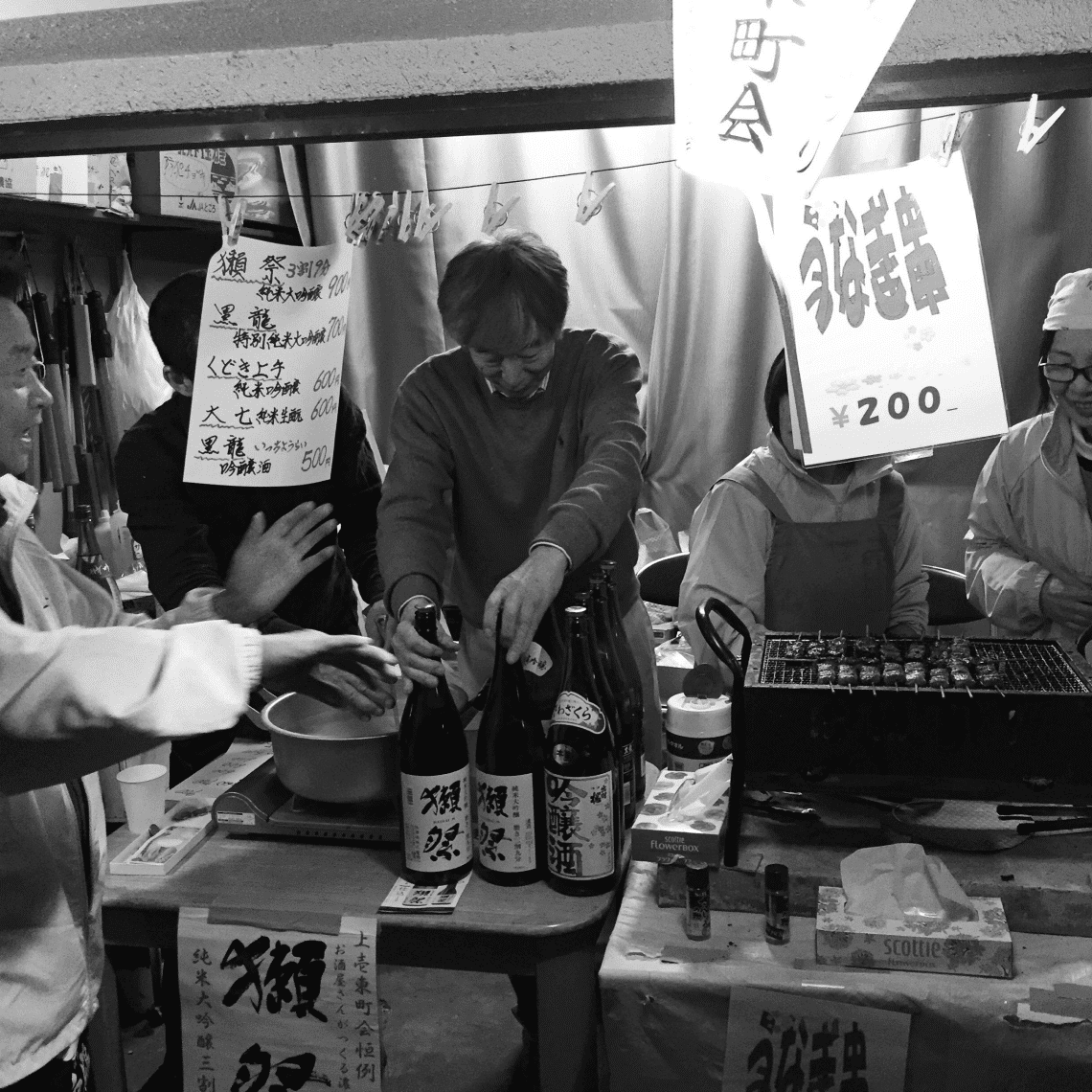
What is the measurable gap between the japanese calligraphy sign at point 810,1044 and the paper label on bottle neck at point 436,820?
41 cm

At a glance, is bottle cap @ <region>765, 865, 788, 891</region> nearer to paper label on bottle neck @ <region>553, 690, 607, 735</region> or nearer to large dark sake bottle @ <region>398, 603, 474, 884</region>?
paper label on bottle neck @ <region>553, 690, 607, 735</region>

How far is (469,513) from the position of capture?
2.03 meters

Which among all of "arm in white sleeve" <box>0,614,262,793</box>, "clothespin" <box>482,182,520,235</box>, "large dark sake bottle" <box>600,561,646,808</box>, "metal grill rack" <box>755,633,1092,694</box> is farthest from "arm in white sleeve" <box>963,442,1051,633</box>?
"arm in white sleeve" <box>0,614,262,793</box>

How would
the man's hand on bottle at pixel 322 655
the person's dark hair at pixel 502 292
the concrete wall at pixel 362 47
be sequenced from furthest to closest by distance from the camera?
the person's dark hair at pixel 502 292 → the concrete wall at pixel 362 47 → the man's hand on bottle at pixel 322 655

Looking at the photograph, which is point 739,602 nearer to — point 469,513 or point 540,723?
point 469,513

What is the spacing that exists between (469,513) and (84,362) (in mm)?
1505

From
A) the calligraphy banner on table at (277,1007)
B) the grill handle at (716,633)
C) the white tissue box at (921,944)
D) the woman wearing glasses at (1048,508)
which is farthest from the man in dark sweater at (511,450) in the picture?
the woman wearing glasses at (1048,508)

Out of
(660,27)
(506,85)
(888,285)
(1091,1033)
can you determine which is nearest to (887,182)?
Result: (888,285)

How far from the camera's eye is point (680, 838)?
1397 mm

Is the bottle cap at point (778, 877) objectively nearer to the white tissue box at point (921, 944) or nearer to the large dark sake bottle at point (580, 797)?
the white tissue box at point (921, 944)

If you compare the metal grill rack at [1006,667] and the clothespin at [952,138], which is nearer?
the clothespin at [952,138]

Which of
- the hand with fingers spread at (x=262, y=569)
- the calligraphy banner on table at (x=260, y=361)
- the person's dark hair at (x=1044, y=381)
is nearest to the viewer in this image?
the calligraphy banner on table at (x=260, y=361)

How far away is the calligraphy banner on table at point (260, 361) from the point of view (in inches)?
58.1

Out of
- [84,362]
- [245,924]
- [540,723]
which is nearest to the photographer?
[245,924]
